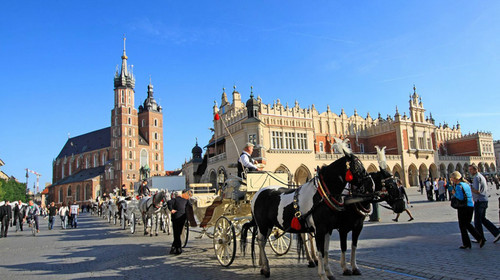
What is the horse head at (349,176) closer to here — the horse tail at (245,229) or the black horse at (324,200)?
the black horse at (324,200)

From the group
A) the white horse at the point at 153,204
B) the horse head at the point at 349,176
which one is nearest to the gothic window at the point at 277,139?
the white horse at the point at 153,204

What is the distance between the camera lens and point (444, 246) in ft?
25.0

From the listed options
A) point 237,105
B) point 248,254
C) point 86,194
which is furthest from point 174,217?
point 86,194

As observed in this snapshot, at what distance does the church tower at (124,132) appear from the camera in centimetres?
8725

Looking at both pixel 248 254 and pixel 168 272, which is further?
pixel 248 254

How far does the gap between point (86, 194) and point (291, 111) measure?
2600 inches

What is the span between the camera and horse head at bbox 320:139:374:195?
5422mm

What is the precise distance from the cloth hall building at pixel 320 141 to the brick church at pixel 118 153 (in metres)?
39.5

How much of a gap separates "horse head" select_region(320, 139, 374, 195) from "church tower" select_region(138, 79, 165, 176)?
92.5 m

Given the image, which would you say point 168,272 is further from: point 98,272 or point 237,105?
point 237,105

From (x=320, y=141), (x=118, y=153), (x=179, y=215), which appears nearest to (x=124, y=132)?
(x=118, y=153)

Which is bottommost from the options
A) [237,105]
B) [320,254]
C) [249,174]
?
[320,254]

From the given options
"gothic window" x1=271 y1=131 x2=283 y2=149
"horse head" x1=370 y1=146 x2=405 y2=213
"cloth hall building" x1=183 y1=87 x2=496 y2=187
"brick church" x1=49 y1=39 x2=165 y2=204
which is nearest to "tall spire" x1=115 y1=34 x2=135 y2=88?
"brick church" x1=49 y1=39 x2=165 y2=204

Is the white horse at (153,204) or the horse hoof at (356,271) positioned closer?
the horse hoof at (356,271)
